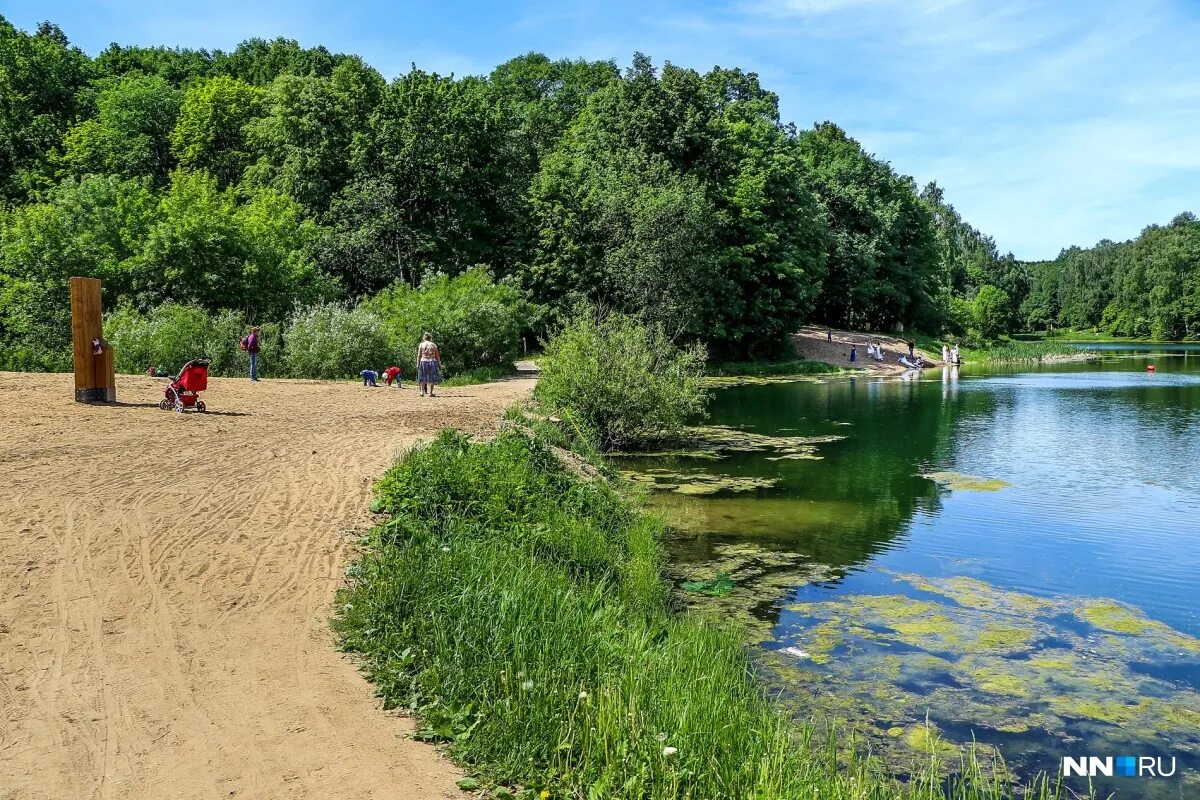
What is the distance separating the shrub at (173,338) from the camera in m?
28.6

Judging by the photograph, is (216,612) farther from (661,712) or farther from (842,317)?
(842,317)

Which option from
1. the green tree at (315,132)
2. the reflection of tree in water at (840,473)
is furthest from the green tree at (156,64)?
the reflection of tree in water at (840,473)

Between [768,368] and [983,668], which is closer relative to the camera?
[983,668]

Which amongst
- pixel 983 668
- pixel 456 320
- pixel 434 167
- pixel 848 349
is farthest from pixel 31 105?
pixel 983 668

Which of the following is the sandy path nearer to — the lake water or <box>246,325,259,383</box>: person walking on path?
the lake water

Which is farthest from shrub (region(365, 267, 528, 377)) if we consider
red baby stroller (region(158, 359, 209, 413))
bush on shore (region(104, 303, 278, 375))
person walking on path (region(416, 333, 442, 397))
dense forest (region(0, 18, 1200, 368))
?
red baby stroller (region(158, 359, 209, 413))

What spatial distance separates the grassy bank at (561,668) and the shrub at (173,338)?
1982 centimetres

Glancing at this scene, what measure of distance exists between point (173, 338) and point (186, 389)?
35.9ft

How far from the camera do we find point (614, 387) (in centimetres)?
2225

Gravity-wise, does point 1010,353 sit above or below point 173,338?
below

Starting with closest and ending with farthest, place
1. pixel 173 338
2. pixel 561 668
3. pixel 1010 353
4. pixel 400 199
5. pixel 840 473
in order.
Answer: pixel 561 668 < pixel 840 473 < pixel 173 338 < pixel 400 199 < pixel 1010 353

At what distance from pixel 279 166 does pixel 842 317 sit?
4483 cm

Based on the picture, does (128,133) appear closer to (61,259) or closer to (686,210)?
(61,259)

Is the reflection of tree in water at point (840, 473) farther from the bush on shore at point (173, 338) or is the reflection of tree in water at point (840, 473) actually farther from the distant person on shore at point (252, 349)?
the bush on shore at point (173, 338)
